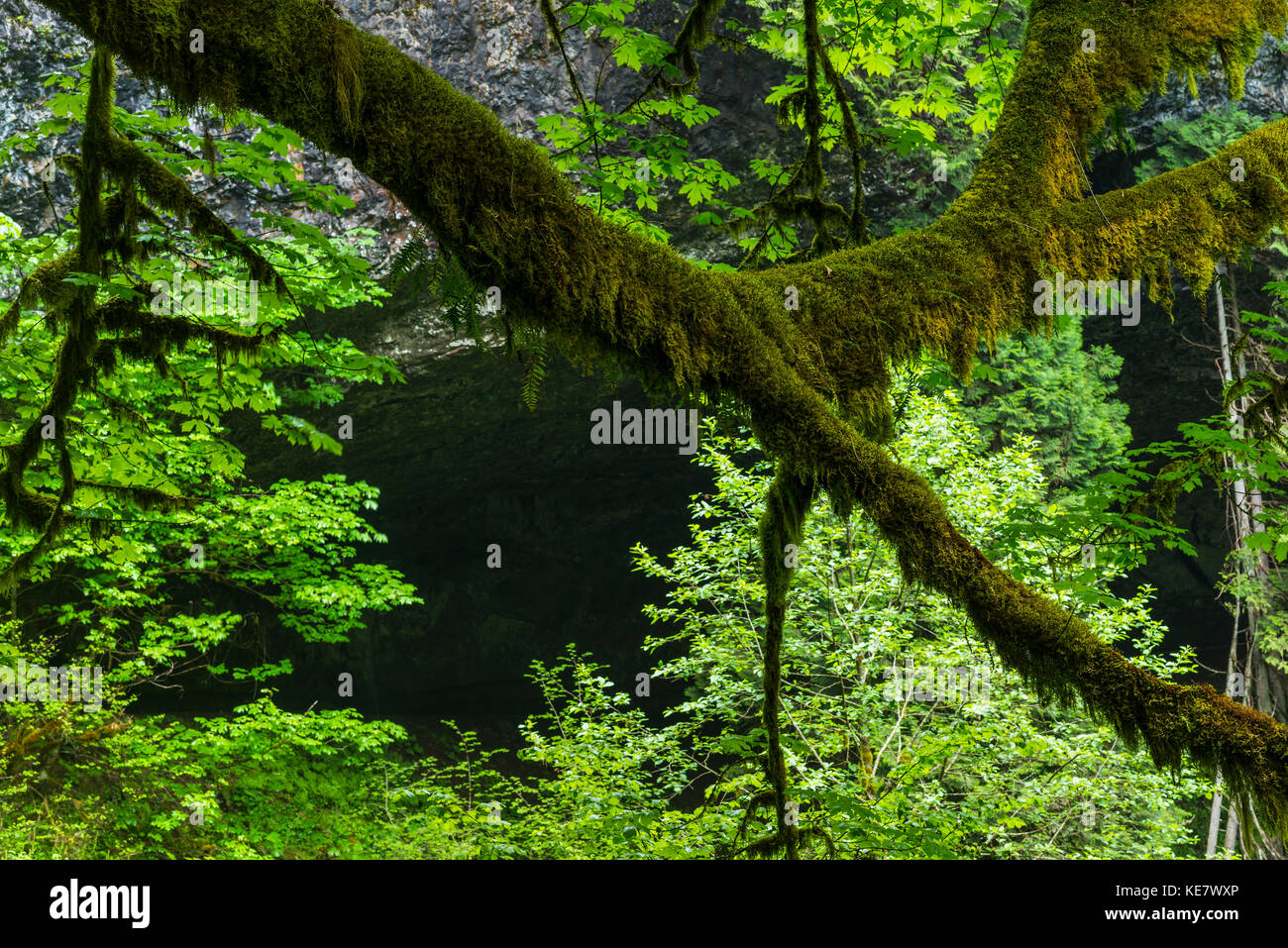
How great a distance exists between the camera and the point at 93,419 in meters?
6.74

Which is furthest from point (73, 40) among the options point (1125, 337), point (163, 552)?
point (1125, 337)

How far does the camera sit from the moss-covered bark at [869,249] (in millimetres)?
1760

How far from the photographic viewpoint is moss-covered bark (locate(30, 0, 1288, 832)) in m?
1.76

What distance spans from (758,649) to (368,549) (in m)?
12.0

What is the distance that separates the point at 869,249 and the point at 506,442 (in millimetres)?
13185

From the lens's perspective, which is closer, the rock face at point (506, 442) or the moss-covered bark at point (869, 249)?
the moss-covered bark at point (869, 249)

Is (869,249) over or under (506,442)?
under

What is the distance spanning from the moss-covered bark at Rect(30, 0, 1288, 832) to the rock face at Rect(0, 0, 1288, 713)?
7003 mm

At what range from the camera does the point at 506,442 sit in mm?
15375

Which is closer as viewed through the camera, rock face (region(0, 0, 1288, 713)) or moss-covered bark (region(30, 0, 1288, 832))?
moss-covered bark (region(30, 0, 1288, 832))

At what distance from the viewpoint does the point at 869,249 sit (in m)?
2.54

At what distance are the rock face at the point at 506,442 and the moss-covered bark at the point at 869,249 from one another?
7003mm

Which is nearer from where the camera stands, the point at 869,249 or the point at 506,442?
the point at 869,249

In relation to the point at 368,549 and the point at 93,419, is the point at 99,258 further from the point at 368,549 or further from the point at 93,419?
the point at 368,549
